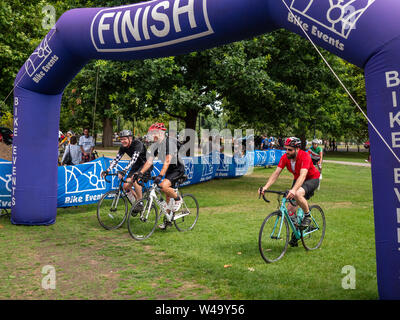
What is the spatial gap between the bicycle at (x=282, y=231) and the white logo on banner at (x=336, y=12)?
271 centimetres

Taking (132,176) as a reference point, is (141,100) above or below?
above

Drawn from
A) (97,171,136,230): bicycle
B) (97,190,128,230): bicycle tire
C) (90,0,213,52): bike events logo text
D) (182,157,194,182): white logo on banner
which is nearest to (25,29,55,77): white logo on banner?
(90,0,213,52): bike events logo text

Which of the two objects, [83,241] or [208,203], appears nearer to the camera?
[83,241]

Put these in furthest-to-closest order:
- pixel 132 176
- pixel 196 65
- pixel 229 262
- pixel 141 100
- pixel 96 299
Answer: pixel 196 65 < pixel 141 100 < pixel 132 176 < pixel 229 262 < pixel 96 299

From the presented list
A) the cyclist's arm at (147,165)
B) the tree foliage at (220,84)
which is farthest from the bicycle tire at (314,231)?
the tree foliage at (220,84)

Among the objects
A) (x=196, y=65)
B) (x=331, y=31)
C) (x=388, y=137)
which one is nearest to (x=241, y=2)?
(x=331, y=31)

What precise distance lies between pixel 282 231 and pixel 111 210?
3.94 meters

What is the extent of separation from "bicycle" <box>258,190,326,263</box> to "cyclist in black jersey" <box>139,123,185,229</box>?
2.21 meters

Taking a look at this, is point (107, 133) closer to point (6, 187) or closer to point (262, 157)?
point (262, 157)

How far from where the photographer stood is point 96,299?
4707 millimetres

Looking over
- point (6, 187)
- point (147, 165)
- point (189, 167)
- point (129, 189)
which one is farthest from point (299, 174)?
point (189, 167)

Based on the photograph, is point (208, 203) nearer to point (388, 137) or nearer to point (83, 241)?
point (83, 241)

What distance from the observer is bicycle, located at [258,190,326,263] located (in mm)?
6176
